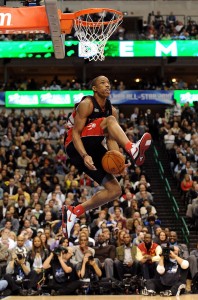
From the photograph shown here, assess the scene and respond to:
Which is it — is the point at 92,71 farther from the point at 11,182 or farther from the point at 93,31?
the point at 93,31

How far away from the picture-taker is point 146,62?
37.3 m

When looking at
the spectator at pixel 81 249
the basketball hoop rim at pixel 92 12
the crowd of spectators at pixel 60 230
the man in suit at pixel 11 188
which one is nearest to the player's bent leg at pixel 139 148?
the basketball hoop rim at pixel 92 12

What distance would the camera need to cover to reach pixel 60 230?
56.1ft

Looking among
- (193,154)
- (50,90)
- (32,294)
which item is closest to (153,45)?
(50,90)

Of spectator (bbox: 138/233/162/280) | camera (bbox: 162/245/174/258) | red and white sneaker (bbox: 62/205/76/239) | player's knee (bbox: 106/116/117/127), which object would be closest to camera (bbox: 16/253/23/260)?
spectator (bbox: 138/233/162/280)

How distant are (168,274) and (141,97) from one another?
1997 cm

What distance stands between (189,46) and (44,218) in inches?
765

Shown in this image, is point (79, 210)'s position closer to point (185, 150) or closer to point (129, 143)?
point (129, 143)

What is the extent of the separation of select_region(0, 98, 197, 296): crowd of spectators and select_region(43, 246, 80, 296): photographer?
0.08ft

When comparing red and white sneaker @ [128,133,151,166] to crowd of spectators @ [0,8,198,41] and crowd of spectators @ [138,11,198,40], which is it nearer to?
crowd of spectators @ [0,8,198,41]

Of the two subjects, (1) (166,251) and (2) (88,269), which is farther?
(2) (88,269)

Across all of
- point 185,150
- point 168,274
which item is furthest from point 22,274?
point 185,150

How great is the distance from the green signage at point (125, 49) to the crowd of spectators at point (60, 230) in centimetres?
1002

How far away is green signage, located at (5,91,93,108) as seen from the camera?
33062 millimetres
